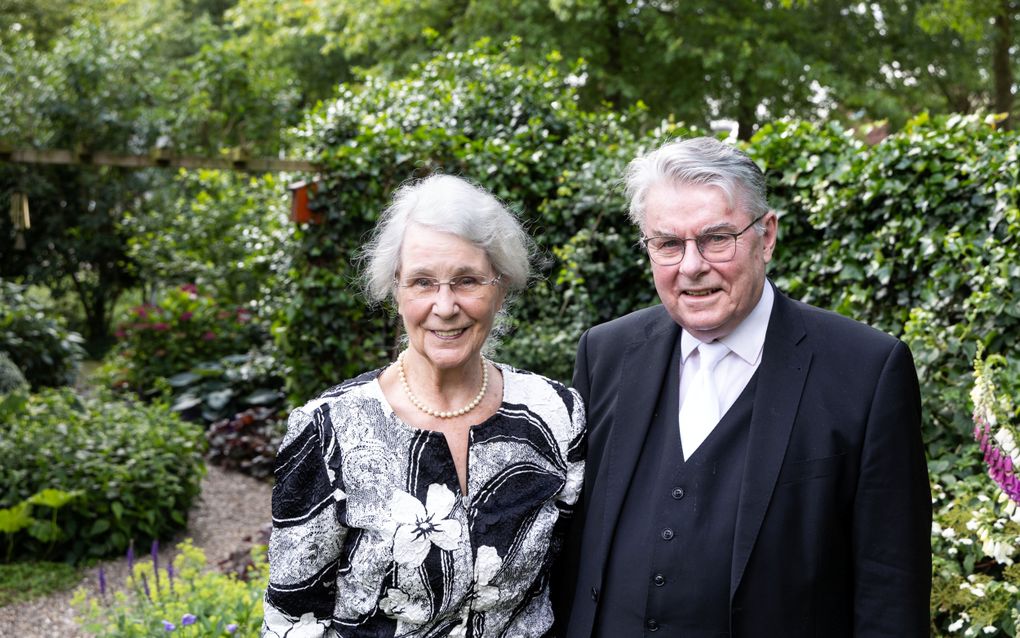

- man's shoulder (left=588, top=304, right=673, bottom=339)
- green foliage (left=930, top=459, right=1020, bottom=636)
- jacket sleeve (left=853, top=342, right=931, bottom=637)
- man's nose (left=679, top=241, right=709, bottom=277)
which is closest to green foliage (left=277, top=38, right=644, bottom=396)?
green foliage (left=930, top=459, right=1020, bottom=636)

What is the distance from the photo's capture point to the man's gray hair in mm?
1994

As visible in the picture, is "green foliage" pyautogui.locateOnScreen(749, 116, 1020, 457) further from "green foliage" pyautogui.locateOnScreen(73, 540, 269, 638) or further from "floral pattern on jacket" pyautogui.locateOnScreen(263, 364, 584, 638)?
"green foliage" pyautogui.locateOnScreen(73, 540, 269, 638)

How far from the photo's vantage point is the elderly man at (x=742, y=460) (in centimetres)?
189

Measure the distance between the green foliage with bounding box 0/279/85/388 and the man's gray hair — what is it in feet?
29.0

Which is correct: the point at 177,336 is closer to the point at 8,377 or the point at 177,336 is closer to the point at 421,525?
the point at 8,377

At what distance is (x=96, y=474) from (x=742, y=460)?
4.77 meters

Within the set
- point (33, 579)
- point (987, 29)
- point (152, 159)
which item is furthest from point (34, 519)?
point (987, 29)

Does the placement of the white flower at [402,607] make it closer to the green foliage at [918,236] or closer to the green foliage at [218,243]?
the green foliage at [918,236]

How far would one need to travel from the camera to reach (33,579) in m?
5.27

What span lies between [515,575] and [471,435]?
328 mm

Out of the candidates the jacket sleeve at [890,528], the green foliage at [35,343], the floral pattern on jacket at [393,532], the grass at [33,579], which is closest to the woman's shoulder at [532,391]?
the floral pattern on jacket at [393,532]

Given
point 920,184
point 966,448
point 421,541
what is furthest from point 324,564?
point 920,184

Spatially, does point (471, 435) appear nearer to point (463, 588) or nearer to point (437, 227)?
point (463, 588)

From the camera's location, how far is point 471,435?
7.22 ft
